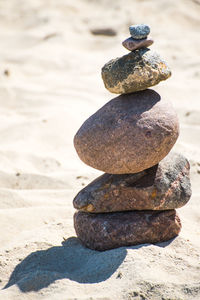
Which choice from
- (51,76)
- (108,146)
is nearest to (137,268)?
(108,146)

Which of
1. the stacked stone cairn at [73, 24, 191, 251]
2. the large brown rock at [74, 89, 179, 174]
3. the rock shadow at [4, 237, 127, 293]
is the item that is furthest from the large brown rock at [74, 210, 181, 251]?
the large brown rock at [74, 89, 179, 174]

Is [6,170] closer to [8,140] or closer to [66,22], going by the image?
[8,140]

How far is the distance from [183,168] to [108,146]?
30.8 inches

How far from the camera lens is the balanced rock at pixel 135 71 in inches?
153

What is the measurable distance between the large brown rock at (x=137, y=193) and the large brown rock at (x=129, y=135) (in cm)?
19

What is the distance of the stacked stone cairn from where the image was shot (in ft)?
12.7

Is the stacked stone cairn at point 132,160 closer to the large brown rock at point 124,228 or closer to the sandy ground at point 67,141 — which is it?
the large brown rock at point 124,228

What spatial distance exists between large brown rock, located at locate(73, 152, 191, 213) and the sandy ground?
342 mm

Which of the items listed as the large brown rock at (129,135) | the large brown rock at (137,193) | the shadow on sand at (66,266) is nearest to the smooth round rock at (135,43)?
the large brown rock at (129,135)

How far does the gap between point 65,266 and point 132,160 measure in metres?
→ 0.96

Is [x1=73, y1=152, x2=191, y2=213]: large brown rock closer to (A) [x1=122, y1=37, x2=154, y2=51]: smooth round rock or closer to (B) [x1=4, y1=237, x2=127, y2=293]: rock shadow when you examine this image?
(B) [x1=4, y1=237, x2=127, y2=293]: rock shadow

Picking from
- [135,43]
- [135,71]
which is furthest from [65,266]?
[135,43]

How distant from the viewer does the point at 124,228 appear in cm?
404

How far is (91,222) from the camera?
13.5ft
